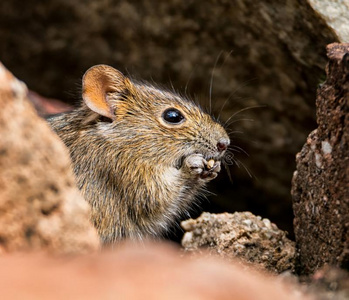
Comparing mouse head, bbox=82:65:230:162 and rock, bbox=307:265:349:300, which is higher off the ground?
rock, bbox=307:265:349:300

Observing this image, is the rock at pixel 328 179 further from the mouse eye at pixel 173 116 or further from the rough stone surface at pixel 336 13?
the mouse eye at pixel 173 116

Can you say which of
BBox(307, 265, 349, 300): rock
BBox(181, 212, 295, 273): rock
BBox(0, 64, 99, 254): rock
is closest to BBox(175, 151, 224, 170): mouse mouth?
BBox(181, 212, 295, 273): rock

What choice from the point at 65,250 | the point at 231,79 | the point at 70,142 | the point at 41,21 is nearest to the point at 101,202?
the point at 70,142

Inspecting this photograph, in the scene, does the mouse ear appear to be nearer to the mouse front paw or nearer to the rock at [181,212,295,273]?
the mouse front paw

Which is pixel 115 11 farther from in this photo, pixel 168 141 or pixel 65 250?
pixel 65 250

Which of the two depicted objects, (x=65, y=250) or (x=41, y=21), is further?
(x=41, y=21)

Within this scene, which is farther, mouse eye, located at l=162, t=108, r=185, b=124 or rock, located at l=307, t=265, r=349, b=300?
mouse eye, located at l=162, t=108, r=185, b=124

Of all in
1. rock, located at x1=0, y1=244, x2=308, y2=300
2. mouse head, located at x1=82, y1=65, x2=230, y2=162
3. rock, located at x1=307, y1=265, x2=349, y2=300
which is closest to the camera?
rock, located at x1=0, y1=244, x2=308, y2=300

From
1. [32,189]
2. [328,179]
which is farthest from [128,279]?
[328,179]
